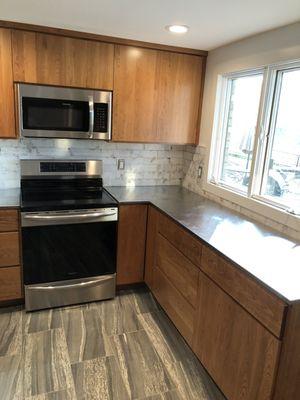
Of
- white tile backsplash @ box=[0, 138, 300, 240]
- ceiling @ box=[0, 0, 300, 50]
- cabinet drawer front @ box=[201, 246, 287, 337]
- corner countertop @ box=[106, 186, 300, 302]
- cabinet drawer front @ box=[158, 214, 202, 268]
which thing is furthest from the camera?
white tile backsplash @ box=[0, 138, 300, 240]

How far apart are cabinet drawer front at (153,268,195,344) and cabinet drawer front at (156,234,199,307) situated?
5 centimetres

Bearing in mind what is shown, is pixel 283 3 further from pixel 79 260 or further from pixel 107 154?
pixel 79 260

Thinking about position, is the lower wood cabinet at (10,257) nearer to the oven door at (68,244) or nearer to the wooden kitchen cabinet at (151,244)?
the oven door at (68,244)

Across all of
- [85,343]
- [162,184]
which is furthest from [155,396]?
[162,184]

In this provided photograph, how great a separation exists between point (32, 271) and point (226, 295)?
1540 millimetres

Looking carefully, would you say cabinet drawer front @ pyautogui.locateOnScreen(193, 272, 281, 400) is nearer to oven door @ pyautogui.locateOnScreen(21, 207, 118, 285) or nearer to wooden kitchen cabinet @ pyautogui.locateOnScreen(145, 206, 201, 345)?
wooden kitchen cabinet @ pyautogui.locateOnScreen(145, 206, 201, 345)

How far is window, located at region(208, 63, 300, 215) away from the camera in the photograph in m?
2.12

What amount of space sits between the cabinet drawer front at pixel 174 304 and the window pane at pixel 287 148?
0.97 m

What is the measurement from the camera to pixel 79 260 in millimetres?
2604

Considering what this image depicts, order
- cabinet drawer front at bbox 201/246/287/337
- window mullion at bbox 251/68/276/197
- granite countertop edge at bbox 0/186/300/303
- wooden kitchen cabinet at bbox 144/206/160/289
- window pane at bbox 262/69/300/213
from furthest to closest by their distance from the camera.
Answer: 1. wooden kitchen cabinet at bbox 144/206/160/289
2. window mullion at bbox 251/68/276/197
3. window pane at bbox 262/69/300/213
4. granite countertop edge at bbox 0/186/300/303
5. cabinet drawer front at bbox 201/246/287/337

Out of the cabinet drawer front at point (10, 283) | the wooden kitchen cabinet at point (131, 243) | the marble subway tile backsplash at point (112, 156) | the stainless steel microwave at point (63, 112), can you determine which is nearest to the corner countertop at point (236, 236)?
the wooden kitchen cabinet at point (131, 243)

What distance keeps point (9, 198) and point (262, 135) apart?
199cm

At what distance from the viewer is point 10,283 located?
2.48m

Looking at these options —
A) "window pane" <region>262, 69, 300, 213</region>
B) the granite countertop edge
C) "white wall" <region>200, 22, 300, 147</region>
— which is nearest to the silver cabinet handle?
the granite countertop edge
